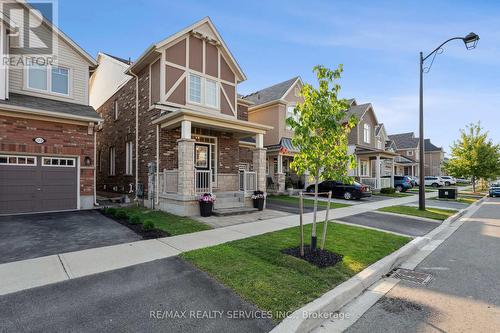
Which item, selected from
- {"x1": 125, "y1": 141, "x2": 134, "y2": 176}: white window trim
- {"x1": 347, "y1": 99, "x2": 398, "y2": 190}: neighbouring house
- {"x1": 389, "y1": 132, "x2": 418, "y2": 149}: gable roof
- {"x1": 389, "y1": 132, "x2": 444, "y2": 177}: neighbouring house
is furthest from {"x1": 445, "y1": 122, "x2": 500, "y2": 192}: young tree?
{"x1": 125, "y1": 141, "x2": 134, "y2": 176}: white window trim

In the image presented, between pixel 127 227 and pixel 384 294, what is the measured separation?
7559 millimetres

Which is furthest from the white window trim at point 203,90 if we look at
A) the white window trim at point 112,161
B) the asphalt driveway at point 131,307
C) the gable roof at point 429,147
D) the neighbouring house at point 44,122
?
the gable roof at point 429,147

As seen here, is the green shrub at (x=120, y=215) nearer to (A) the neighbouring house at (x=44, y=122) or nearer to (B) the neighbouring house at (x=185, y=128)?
(B) the neighbouring house at (x=185, y=128)

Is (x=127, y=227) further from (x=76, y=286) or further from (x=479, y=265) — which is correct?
(x=479, y=265)

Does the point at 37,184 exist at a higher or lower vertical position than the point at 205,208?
higher

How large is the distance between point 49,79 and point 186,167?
8.09 meters

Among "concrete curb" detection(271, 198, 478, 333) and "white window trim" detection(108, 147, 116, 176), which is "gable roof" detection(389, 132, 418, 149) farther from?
"concrete curb" detection(271, 198, 478, 333)

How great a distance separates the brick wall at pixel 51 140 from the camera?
A: 10352mm

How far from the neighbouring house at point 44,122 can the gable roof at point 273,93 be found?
13685 millimetres

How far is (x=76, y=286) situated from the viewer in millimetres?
4359

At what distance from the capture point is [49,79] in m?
12.3

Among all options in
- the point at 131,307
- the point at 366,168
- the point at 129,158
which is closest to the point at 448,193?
the point at 366,168

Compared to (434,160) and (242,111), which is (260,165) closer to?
(242,111)

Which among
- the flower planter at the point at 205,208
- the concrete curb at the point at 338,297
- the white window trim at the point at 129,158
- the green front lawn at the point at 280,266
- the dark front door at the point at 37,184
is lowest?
the concrete curb at the point at 338,297
